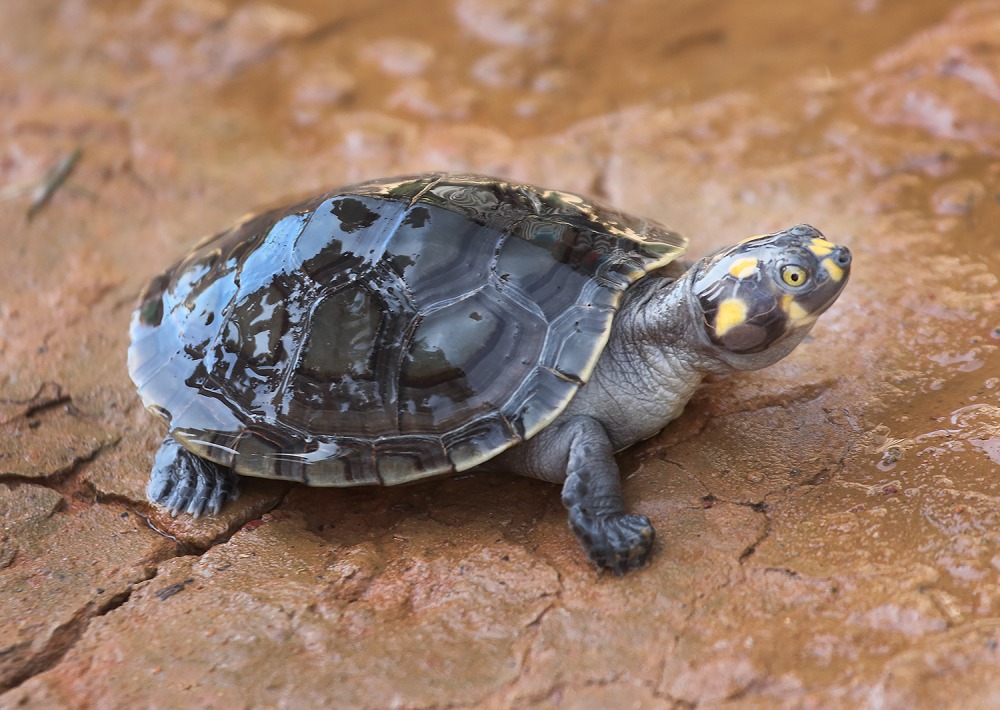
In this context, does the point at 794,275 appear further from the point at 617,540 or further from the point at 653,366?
the point at 617,540

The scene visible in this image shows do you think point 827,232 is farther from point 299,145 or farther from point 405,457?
point 299,145

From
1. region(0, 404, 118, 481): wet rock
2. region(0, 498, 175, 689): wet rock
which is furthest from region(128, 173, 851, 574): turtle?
region(0, 404, 118, 481): wet rock

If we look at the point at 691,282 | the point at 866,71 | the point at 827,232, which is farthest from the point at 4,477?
the point at 866,71

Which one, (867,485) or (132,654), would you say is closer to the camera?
(132,654)

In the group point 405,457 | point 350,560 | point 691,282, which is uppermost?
point 691,282

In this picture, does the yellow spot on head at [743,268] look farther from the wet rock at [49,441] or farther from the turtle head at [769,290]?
the wet rock at [49,441]

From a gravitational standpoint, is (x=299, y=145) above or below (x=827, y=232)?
above

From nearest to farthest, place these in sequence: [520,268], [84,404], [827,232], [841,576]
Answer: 1. [841,576]
2. [520,268]
3. [84,404]
4. [827,232]
